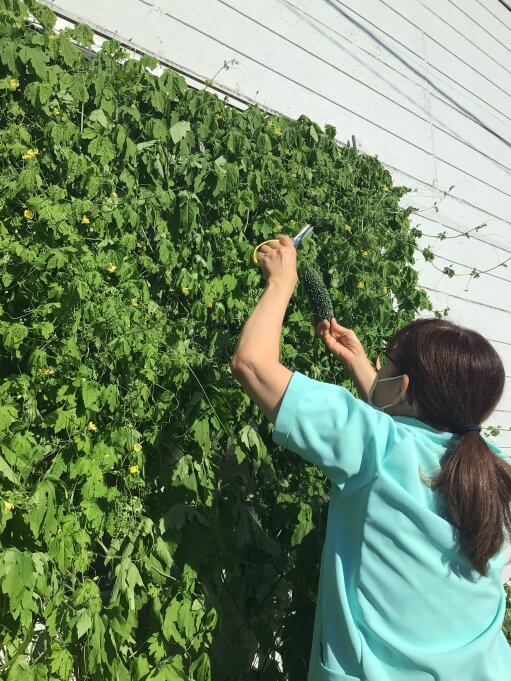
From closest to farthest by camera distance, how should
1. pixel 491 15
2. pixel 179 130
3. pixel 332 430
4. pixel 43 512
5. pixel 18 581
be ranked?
1. pixel 332 430
2. pixel 18 581
3. pixel 43 512
4. pixel 179 130
5. pixel 491 15

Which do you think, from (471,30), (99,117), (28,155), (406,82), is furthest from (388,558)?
(471,30)

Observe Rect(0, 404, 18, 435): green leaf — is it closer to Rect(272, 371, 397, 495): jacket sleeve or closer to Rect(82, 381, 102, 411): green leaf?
Rect(82, 381, 102, 411): green leaf

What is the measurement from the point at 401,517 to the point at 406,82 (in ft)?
11.5

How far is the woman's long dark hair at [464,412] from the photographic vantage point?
1.51m

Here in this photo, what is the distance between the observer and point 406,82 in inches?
171

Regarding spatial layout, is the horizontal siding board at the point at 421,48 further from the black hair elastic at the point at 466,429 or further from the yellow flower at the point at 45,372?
the black hair elastic at the point at 466,429

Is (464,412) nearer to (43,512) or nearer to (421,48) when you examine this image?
(43,512)

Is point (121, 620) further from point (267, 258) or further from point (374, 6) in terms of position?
point (374, 6)

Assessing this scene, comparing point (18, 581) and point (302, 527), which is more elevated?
point (302, 527)

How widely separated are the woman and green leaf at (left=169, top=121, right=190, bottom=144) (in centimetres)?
119

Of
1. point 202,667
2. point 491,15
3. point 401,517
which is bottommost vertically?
point 202,667

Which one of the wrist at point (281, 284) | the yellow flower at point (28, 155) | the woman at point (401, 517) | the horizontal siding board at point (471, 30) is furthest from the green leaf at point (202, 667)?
the horizontal siding board at point (471, 30)

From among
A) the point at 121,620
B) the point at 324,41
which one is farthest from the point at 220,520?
the point at 324,41

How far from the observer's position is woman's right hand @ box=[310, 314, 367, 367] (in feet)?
7.48
